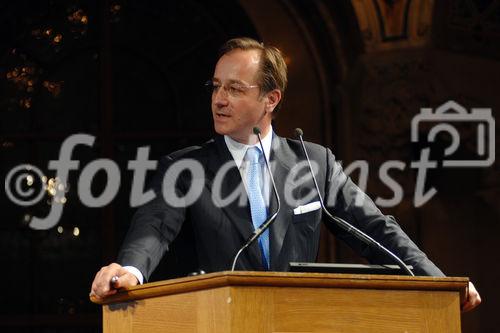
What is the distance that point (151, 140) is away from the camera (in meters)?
8.26

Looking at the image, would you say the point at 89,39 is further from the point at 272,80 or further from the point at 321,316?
the point at 321,316

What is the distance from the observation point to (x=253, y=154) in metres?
5.03

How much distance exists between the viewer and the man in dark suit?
15.7 feet

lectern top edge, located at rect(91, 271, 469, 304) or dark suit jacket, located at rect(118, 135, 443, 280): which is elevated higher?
dark suit jacket, located at rect(118, 135, 443, 280)

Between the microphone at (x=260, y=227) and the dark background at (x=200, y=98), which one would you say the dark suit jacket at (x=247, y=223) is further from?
the dark background at (x=200, y=98)

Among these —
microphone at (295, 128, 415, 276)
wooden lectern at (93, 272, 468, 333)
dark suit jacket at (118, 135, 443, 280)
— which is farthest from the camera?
dark suit jacket at (118, 135, 443, 280)

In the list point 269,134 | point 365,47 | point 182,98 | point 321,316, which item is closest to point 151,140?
point 182,98

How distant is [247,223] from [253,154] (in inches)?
11.6

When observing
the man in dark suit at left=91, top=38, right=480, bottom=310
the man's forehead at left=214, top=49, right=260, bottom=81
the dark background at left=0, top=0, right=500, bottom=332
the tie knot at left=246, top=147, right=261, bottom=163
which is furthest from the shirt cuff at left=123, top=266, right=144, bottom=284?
the dark background at left=0, top=0, right=500, bottom=332

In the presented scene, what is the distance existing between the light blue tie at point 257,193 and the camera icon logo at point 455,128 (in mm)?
2830

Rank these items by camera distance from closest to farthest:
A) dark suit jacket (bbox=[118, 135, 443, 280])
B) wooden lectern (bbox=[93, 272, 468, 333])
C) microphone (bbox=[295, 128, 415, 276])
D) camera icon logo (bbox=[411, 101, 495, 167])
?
wooden lectern (bbox=[93, 272, 468, 333]), microphone (bbox=[295, 128, 415, 276]), dark suit jacket (bbox=[118, 135, 443, 280]), camera icon logo (bbox=[411, 101, 495, 167])

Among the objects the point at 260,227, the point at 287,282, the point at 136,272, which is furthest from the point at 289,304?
the point at 136,272

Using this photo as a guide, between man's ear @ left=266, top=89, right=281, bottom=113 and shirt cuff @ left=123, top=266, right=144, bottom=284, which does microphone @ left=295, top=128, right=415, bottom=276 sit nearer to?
man's ear @ left=266, top=89, right=281, bottom=113

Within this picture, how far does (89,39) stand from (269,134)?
3405 mm
